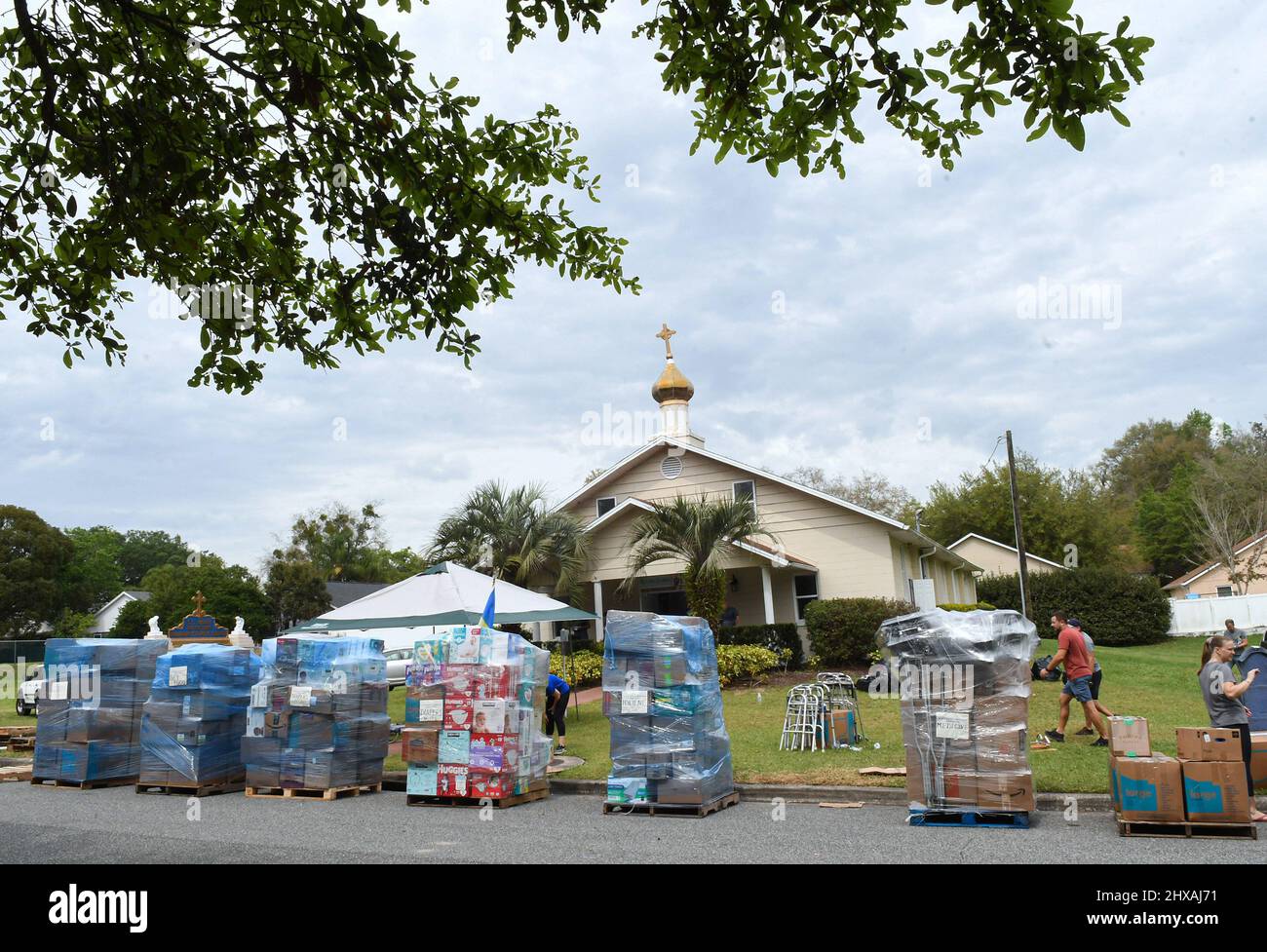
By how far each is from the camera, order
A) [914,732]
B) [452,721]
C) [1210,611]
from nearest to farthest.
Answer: [914,732], [452,721], [1210,611]

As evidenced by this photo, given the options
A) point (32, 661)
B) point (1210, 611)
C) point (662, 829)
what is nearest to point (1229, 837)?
point (662, 829)

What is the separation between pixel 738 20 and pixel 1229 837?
25.4ft

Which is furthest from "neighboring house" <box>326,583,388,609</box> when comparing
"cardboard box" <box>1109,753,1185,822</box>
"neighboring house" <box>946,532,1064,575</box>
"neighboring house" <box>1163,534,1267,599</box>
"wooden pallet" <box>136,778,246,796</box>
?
"neighboring house" <box>1163,534,1267,599</box>

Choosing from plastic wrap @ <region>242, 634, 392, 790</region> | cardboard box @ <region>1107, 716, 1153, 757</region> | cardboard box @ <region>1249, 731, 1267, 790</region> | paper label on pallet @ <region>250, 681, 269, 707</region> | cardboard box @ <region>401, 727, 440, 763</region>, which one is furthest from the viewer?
paper label on pallet @ <region>250, 681, 269, 707</region>

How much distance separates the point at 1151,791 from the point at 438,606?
1045cm

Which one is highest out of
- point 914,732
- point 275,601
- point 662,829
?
point 275,601

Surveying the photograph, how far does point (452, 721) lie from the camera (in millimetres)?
11141

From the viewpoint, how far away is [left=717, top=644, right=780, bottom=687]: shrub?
20.9 meters

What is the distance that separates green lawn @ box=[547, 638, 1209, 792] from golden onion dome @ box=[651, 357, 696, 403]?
40.7 feet

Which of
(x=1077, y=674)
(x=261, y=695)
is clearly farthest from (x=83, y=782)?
(x=1077, y=674)

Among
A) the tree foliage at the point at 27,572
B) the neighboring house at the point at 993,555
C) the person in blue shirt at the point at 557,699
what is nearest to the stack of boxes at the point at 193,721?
the person in blue shirt at the point at 557,699

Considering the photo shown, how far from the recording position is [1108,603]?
31156 millimetres

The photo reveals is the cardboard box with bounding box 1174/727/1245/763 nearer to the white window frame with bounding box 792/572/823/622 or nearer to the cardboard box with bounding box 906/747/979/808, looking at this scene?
the cardboard box with bounding box 906/747/979/808
